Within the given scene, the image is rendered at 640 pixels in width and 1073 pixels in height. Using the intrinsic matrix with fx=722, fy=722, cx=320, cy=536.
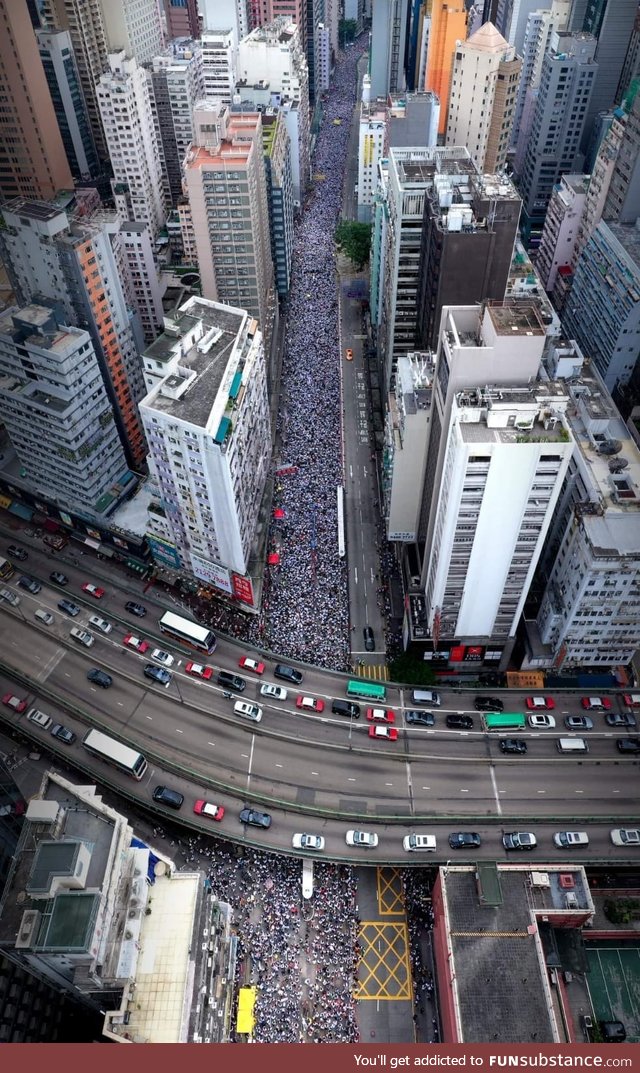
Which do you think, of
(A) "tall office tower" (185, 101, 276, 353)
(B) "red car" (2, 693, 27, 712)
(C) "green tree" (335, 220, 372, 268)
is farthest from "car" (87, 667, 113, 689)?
(C) "green tree" (335, 220, 372, 268)

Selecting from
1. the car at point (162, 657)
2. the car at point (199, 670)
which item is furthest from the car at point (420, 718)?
the car at point (162, 657)

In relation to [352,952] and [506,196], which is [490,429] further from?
[352,952]

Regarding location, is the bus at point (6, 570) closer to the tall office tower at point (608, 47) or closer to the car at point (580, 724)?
the car at point (580, 724)

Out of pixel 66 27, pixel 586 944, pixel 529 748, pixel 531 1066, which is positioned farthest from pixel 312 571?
pixel 66 27

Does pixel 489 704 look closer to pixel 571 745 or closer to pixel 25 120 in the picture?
pixel 571 745

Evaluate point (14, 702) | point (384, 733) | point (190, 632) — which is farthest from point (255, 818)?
point (14, 702)

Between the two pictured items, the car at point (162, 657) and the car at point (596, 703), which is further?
the car at point (162, 657)

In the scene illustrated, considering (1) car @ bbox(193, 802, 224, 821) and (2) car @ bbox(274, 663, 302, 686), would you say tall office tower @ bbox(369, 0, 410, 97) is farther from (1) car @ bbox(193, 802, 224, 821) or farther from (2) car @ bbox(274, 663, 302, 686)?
(1) car @ bbox(193, 802, 224, 821)
